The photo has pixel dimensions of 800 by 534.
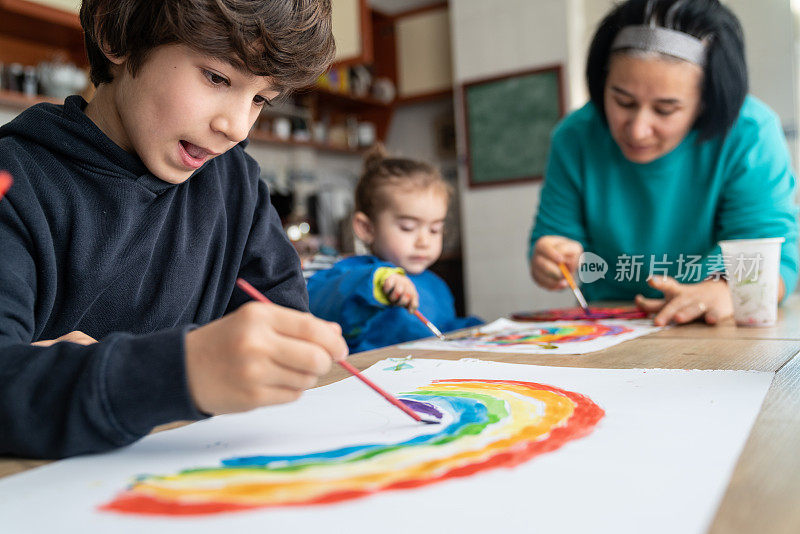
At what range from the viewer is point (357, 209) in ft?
5.93

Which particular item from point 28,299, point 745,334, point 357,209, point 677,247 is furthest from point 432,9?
point 28,299

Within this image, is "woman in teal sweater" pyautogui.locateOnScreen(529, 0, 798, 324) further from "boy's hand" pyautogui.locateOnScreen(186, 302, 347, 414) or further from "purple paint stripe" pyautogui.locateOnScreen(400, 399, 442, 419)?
"boy's hand" pyautogui.locateOnScreen(186, 302, 347, 414)

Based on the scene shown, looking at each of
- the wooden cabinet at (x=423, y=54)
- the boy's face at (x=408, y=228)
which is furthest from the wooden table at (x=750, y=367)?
the wooden cabinet at (x=423, y=54)

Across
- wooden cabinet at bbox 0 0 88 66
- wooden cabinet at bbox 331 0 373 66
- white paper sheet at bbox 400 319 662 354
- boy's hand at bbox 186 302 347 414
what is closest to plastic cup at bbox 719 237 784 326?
white paper sheet at bbox 400 319 662 354

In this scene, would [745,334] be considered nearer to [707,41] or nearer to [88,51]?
[707,41]

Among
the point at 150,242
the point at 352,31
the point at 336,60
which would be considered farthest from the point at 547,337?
the point at 352,31

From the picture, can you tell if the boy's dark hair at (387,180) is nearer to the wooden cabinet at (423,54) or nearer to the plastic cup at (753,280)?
the plastic cup at (753,280)

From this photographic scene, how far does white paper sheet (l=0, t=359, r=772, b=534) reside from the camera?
1.22 ft

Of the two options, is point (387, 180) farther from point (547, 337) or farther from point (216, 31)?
point (216, 31)

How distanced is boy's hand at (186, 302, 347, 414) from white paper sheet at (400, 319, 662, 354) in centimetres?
53

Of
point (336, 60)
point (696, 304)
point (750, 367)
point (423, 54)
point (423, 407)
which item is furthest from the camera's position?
point (423, 54)

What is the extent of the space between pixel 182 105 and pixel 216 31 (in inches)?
3.4

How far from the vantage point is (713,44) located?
1382 millimetres

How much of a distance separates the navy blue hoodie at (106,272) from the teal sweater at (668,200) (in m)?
0.92
